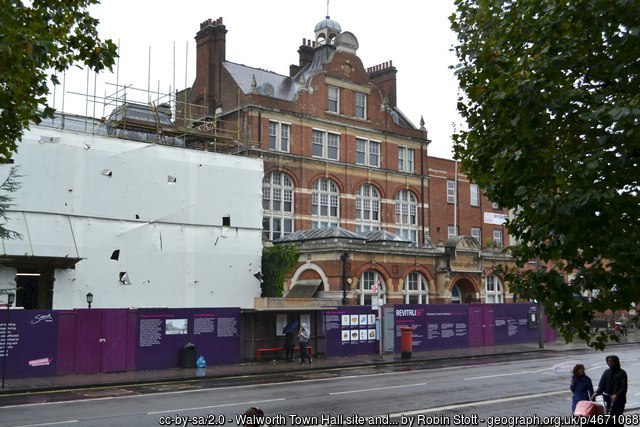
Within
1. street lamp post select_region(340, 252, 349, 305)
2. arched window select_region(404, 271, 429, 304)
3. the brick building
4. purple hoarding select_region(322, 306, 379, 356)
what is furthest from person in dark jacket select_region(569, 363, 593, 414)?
arched window select_region(404, 271, 429, 304)

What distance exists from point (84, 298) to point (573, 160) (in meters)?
26.9

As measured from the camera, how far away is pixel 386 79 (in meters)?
54.3

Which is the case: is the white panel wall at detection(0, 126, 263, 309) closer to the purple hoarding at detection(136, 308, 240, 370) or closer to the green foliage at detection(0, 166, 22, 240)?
the green foliage at detection(0, 166, 22, 240)

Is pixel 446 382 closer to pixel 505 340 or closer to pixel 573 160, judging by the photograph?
pixel 573 160

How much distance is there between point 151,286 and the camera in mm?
34375

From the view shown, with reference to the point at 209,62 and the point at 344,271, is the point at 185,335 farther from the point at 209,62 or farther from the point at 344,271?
the point at 209,62

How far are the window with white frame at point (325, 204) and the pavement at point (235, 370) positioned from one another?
12.6 m

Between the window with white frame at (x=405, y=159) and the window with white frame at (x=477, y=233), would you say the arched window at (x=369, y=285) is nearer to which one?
the window with white frame at (x=405, y=159)

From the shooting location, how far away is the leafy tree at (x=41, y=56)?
10.2 metres

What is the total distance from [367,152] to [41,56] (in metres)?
38.5

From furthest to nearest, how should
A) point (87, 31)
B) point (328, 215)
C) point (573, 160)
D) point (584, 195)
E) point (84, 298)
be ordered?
point (328, 215), point (84, 298), point (87, 31), point (573, 160), point (584, 195)

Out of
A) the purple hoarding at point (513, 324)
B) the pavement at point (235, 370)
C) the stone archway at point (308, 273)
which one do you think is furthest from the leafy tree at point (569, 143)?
the purple hoarding at point (513, 324)

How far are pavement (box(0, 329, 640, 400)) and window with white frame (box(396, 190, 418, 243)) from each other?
1360 cm

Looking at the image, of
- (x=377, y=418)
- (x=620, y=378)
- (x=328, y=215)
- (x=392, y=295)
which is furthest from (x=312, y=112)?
(x=620, y=378)
